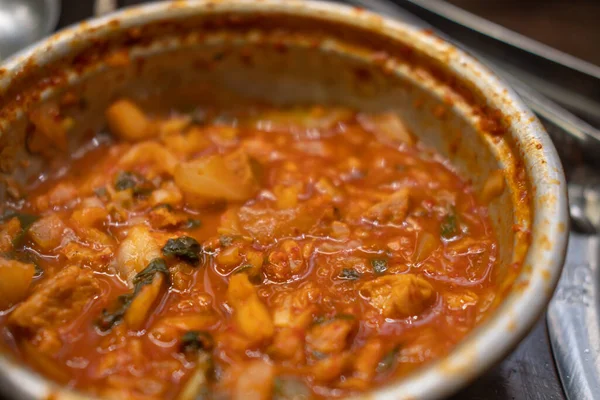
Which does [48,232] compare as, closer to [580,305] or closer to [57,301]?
[57,301]

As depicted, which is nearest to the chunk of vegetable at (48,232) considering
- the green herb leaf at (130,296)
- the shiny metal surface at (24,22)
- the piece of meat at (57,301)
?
the piece of meat at (57,301)

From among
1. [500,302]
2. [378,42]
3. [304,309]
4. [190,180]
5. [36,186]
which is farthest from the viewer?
[378,42]

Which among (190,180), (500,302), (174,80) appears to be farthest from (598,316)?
(174,80)

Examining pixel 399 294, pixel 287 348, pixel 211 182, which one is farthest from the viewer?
pixel 211 182

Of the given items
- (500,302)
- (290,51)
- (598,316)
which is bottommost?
(598,316)

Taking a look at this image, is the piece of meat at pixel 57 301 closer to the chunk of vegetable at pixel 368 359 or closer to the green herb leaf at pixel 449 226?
the chunk of vegetable at pixel 368 359

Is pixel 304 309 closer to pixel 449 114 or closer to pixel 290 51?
pixel 449 114

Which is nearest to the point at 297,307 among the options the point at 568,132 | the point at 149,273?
the point at 149,273
